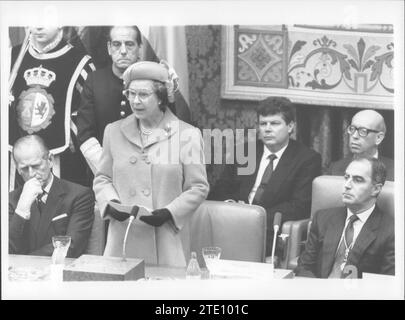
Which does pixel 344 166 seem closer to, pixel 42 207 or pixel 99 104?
pixel 99 104

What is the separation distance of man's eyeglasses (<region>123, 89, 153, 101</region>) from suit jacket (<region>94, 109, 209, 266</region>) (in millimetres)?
101

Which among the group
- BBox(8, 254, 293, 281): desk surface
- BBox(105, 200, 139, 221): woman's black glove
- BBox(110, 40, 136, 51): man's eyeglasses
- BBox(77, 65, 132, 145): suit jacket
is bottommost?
BBox(8, 254, 293, 281): desk surface

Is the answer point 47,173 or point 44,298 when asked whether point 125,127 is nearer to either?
point 47,173

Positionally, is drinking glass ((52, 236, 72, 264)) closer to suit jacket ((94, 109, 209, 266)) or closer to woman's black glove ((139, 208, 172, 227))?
suit jacket ((94, 109, 209, 266))

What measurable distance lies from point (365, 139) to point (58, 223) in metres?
1.68

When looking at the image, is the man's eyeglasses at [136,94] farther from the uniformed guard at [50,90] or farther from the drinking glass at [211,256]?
the drinking glass at [211,256]

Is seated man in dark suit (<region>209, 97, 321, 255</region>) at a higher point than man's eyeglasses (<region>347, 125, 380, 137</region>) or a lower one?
lower

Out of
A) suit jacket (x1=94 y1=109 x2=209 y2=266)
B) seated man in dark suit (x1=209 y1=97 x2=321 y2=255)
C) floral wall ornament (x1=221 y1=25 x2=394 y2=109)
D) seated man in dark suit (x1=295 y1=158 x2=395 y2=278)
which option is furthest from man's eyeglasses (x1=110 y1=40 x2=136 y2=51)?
seated man in dark suit (x1=295 y1=158 x2=395 y2=278)

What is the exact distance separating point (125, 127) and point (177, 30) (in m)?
0.58

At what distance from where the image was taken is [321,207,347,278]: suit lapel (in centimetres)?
372

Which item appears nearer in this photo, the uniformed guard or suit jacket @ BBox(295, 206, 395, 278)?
suit jacket @ BBox(295, 206, 395, 278)

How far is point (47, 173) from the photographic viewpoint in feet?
12.6
